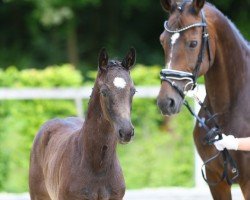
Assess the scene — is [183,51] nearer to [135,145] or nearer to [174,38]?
[174,38]

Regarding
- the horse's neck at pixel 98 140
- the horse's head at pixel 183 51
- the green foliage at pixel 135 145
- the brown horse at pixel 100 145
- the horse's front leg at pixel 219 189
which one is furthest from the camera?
the green foliage at pixel 135 145

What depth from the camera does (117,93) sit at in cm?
499

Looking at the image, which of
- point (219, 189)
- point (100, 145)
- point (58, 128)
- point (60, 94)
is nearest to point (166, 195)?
point (60, 94)

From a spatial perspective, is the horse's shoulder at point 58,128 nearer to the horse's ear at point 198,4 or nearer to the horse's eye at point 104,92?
the horse's eye at point 104,92

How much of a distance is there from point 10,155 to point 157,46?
797cm

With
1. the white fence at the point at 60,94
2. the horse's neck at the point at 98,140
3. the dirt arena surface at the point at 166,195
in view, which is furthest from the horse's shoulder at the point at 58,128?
the white fence at the point at 60,94

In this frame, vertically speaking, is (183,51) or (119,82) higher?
(183,51)

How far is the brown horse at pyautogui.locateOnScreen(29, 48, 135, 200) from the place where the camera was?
4.99 metres

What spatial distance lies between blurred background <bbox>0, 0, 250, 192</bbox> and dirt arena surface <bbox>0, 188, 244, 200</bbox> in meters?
0.56

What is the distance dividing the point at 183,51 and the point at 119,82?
0.51 m

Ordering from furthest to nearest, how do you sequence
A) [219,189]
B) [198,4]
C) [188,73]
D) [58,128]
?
[58,128] < [219,189] < [198,4] < [188,73]

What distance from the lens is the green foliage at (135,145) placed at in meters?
8.95

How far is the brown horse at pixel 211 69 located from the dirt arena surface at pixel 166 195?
2.73 metres

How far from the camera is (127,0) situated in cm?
1566
